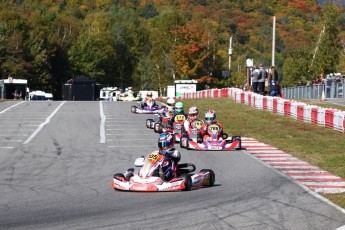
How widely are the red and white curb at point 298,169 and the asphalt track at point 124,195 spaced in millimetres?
335

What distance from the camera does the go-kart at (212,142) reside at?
23.0 meters

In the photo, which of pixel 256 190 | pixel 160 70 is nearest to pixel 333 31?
pixel 160 70

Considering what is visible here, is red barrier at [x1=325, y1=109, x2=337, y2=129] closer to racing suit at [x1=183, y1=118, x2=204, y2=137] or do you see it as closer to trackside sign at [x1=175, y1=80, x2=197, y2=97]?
racing suit at [x1=183, y1=118, x2=204, y2=137]

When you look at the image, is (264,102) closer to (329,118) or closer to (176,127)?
(329,118)

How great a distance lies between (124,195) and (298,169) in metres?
5.40

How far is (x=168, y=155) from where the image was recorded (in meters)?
16.2

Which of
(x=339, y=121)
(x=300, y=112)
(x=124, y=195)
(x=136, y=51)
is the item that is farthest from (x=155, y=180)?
(x=136, y=51)

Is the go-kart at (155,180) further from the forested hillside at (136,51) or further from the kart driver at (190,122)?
the forested hillside at (136,51)

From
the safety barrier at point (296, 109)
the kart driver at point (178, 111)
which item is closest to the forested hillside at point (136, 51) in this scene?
the safety barrier at point (296, 109)

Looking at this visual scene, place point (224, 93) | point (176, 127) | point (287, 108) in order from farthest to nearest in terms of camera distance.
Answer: point (224, 93), point (287, 108), point (176, 127)

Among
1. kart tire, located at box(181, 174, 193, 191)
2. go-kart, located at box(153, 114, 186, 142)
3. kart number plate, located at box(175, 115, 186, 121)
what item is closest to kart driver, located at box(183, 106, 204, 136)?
→ go-kart, located at box(153, 114, 186, 142)

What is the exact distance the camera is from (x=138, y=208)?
13250mm

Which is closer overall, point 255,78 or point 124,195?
point 124,195

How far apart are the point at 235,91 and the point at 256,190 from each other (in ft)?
107
